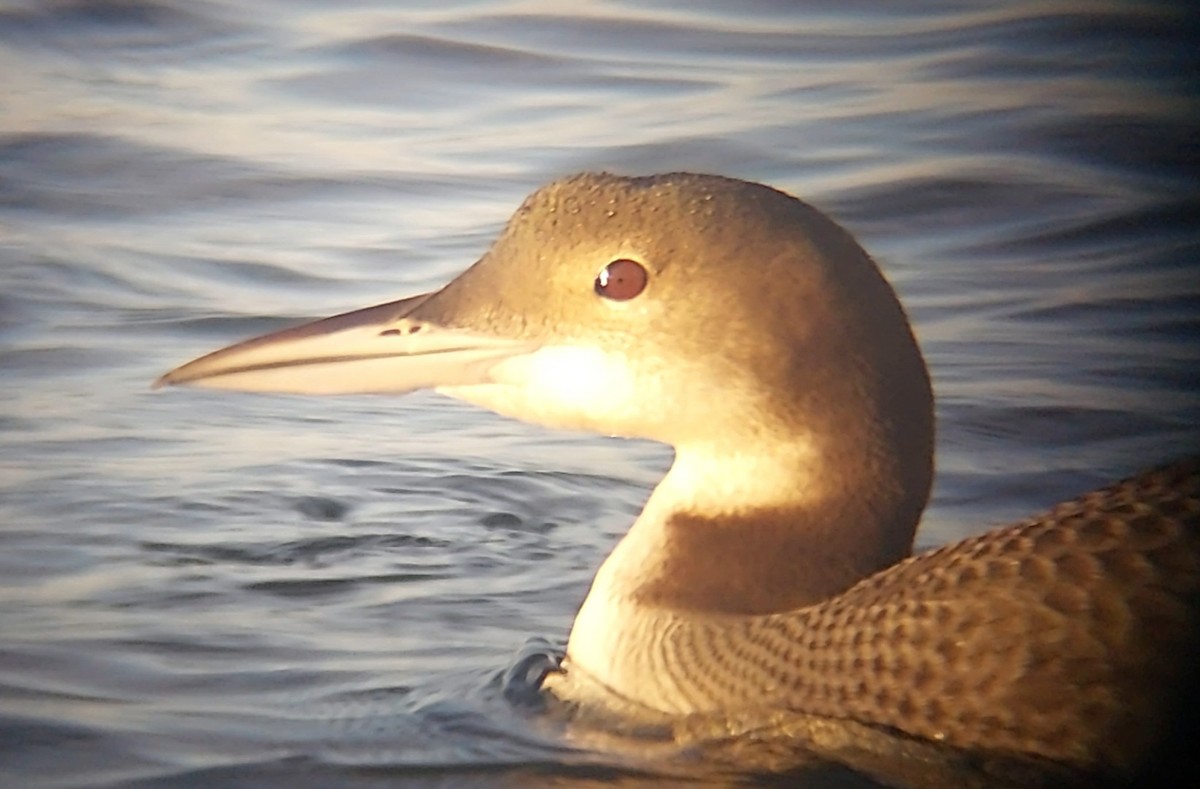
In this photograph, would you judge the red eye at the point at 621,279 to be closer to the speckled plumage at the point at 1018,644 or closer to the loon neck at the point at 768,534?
the loon neck at the point at 768,534

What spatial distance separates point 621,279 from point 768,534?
0.84 ft

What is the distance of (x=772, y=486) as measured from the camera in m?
1.63

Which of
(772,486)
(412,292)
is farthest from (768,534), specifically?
(412,292)

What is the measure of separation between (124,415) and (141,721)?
0.27 m

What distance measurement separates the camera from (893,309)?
1.59 meters

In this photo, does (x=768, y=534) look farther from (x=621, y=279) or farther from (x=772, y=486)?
(x=621, y=279)

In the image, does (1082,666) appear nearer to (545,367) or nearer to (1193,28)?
(545,367)

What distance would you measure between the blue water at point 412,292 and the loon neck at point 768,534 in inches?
4.1

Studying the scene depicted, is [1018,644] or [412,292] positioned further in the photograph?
[412,292]

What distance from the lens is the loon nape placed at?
1.50m

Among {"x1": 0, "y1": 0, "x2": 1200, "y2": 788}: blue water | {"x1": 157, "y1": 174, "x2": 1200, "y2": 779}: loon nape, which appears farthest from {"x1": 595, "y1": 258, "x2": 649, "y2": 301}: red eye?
{"x1": 0, "y1": 0, "x2": 1200, "y2": 788}: blue water

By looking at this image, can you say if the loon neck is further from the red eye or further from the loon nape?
the red eye

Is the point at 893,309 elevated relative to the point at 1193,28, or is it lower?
lower

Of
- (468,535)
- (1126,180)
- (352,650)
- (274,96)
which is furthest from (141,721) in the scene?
(1126,180)
